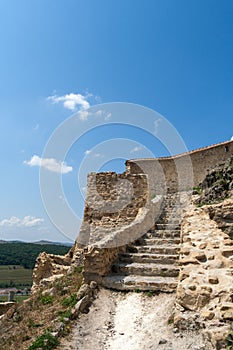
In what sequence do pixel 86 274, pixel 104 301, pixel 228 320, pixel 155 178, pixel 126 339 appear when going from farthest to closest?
pixel 155 178, pixel 86 274, pixel 104 301, pixel 126 339, pixel 228 320

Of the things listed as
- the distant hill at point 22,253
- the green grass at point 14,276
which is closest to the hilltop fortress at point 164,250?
the green grass at point 14,276

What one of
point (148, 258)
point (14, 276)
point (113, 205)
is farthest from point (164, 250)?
point (14, 276)

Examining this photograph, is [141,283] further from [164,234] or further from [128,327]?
[164,234]

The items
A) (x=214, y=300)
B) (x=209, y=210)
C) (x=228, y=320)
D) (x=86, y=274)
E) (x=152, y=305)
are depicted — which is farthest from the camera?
(x=209, y=210)

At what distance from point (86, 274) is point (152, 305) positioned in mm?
1895

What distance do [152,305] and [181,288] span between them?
1150mm

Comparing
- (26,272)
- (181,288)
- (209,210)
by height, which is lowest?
(26,272)

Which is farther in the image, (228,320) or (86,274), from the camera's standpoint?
(86,274)

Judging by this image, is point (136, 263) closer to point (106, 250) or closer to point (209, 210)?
point (106, 250)

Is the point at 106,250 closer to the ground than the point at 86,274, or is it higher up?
higher up

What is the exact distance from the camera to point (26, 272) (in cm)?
6881

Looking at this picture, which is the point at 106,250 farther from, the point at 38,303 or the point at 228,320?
the point at 228,320

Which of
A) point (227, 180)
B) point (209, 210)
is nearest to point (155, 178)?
point (227, 180)

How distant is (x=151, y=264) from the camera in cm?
759
